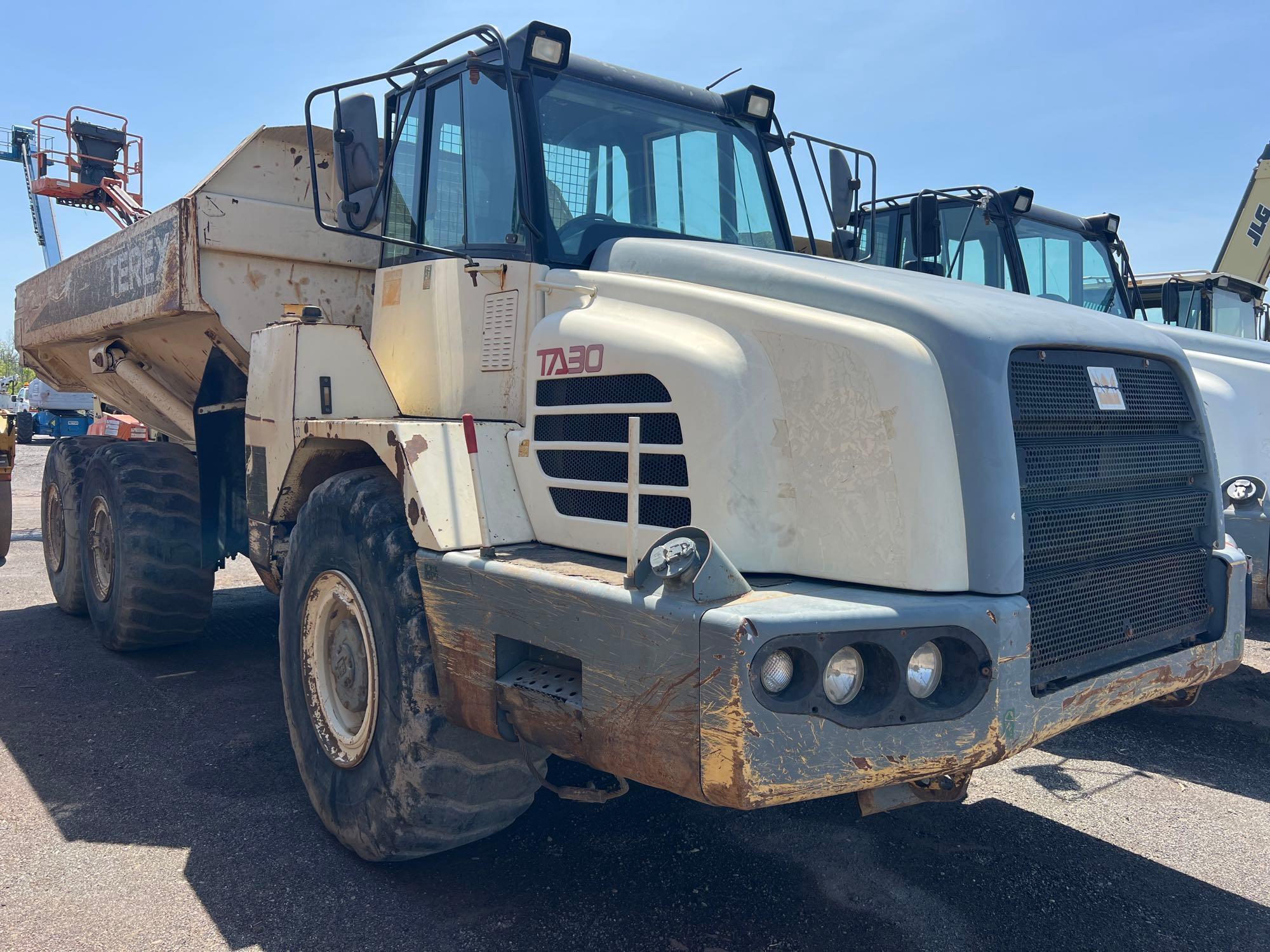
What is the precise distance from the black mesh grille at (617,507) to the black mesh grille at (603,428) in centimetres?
17

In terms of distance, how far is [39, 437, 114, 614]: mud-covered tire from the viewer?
24.6 feet

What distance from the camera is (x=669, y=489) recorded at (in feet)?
10.0

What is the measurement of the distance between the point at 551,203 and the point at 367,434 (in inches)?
44.1

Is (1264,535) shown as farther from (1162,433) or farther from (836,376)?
(836,376)

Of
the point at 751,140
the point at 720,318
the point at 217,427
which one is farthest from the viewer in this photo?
the point at 217,427

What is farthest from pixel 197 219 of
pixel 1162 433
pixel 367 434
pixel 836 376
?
pixel 1162 433

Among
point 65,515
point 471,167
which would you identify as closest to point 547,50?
point 471,167

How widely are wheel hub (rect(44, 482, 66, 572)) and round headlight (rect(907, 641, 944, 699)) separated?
23.3 feet

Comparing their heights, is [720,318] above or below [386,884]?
above

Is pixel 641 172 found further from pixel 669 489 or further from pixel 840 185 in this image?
pixel 669 489

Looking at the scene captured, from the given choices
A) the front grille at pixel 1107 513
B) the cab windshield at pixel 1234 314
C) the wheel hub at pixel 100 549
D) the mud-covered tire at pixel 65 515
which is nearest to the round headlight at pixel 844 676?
the front grille at pixel 1107 513

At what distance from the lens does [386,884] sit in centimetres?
356

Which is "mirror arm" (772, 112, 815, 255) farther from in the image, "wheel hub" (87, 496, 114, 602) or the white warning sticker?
"wheel hub" (87, 496, 114, 602)

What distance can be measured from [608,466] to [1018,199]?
661cm
